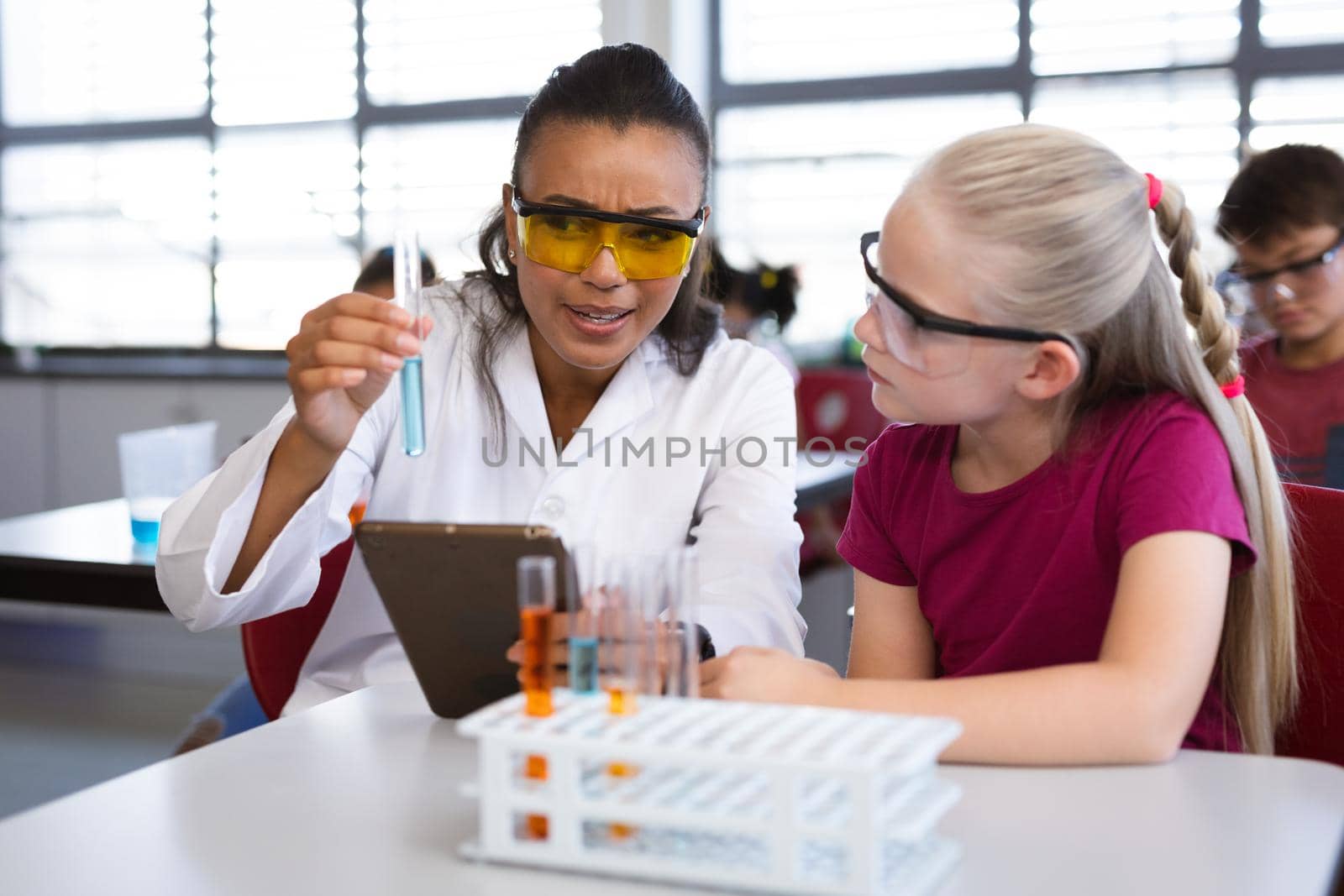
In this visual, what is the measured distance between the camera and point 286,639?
6.36 ft

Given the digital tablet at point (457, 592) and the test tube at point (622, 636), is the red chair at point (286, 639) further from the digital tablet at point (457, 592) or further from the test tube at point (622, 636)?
the test tube at point (622, 636)

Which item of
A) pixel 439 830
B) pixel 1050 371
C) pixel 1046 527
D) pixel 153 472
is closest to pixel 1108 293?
pixel 1050 371

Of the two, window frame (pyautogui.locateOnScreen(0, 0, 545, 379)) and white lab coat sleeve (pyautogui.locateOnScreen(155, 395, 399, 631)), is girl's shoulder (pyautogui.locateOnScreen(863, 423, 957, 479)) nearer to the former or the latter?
white lab coat sleeve (pyautogui.locateOnScreen(155, 395, 399, 631))

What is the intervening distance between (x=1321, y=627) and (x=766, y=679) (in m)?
0.64

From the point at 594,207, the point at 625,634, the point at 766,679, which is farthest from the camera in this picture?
the point at 594,207

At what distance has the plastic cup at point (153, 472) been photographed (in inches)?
101

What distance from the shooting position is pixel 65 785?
129 inches

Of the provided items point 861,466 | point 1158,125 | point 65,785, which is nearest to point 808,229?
point 1158,125

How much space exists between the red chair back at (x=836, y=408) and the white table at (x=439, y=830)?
3151 millimetres

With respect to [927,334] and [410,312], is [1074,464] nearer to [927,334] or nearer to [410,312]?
[927,334]

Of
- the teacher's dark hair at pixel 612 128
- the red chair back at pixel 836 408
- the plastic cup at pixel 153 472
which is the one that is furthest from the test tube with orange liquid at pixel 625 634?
the red chair back at pixel 836 408

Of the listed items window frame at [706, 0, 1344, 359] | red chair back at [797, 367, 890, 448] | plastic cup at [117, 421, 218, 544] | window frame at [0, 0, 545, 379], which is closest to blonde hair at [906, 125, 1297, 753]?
plastic cup at [117, 421, 218, 544]

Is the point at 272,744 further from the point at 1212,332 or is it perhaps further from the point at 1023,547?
the point at 1212,332

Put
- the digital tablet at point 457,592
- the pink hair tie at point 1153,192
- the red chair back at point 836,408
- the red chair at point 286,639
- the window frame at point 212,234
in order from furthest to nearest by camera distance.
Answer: the window frame at point 212,234 < the red chair back at point 836,408 < the red chair at point 286,639 < the pink hair tie at point 1153,192 < the digital tablet at point 457,592
